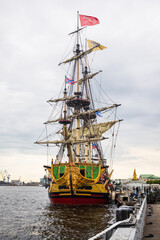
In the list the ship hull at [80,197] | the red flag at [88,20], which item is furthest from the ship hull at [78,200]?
the red flag at [88,20]

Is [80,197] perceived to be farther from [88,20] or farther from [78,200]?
[88,20]

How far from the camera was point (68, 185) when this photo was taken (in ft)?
94.5

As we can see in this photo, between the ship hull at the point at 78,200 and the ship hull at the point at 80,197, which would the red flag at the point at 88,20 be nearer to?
the ship hull at the point at 80,197

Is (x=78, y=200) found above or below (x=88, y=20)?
below

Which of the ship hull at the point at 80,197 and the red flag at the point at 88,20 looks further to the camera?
the red flag at the point at 88,20

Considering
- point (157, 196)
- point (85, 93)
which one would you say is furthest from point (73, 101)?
point (157, 196)

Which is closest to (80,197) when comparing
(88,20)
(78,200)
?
(78,200)

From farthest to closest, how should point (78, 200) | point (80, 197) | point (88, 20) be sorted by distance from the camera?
point (88, 20), point (80, 197), point (78, 200)

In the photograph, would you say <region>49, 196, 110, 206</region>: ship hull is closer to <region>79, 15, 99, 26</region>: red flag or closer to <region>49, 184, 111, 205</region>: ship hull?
<region>49, 184, 111, 205</region>: ship hull

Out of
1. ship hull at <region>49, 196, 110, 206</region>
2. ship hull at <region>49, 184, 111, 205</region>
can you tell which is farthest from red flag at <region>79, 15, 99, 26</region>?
ship hull at <region>49, 196, 110, 206</region>

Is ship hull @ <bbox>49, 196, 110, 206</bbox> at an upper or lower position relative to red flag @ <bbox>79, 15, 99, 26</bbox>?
lower

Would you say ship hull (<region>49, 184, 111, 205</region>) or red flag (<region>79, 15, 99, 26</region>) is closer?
ship hull (<region>49, 184, 111, 205</region>)

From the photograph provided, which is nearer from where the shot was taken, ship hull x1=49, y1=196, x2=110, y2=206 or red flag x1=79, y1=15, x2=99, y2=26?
ship hull x1=49, y1=196, x2=110, y2=206

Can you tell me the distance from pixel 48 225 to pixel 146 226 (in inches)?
364
